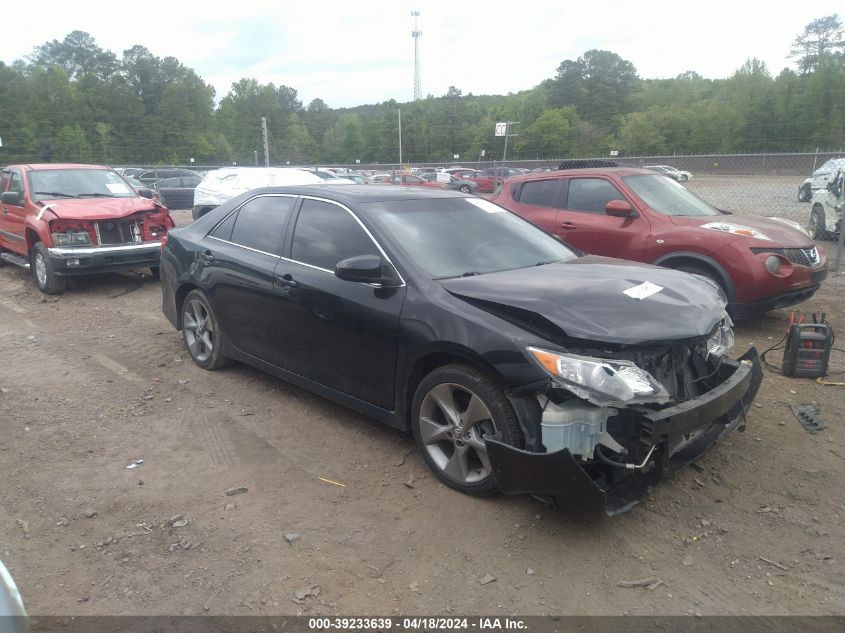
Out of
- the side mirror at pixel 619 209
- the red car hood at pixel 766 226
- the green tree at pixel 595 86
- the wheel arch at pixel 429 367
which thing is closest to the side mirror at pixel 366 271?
the wheel arch at pixel 429 367

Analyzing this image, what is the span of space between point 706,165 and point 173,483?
2145 cm

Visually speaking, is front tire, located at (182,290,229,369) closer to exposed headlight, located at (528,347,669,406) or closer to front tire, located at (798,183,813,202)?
exposed headlight, located at (528,347,669,406)

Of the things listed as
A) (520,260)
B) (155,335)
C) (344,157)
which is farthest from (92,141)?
(520,260)

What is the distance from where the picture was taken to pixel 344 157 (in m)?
64.5

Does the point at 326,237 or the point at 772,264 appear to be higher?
the point at 326,237

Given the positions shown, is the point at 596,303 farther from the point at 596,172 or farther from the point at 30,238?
the point at 30,238

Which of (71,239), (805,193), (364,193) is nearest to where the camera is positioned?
(364,193)

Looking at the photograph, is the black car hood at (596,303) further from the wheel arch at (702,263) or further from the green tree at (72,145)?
the green tree at (72,145)

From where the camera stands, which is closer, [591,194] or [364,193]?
[364,193]

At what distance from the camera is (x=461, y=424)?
351 centimetres

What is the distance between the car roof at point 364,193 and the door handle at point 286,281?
629mm

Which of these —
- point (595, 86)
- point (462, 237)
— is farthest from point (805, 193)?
point (595, 86)

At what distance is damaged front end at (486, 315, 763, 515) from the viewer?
3.01 metres

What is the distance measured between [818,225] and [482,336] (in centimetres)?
1176
